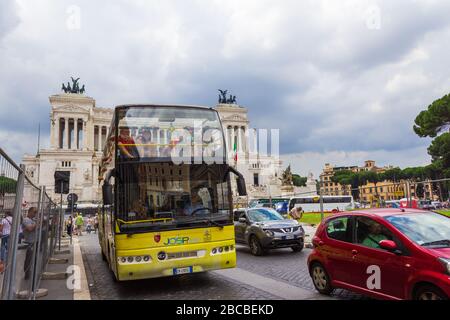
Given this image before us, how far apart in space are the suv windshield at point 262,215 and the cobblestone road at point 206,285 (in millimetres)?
2079

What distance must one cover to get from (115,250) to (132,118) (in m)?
2.52

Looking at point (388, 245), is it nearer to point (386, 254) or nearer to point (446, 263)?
point (386, 254)

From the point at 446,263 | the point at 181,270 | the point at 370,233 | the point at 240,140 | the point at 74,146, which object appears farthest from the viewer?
the point at 240,140

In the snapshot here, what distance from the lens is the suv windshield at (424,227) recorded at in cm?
511

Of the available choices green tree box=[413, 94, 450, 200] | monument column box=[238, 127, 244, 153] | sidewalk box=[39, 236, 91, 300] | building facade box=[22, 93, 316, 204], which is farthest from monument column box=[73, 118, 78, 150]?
sidewalk box=[39, 236, 91, 300]

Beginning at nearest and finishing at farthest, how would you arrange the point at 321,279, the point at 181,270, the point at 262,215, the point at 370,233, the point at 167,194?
the point at 370,233 → the point at 321,279 → the point at 181,270 → the point at 167,194 → the point at 262,215

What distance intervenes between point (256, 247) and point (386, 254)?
24.6ft

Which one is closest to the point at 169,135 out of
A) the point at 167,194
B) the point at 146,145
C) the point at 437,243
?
the point at 146,145

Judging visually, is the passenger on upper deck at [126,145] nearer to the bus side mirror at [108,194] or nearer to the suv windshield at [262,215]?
the bus side mirror at [108,194]

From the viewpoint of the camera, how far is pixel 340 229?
20.8ft

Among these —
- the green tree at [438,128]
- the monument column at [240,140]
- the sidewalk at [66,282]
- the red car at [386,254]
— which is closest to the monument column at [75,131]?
the monument column at [240,140]

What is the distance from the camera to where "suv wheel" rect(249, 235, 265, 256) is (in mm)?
12344
